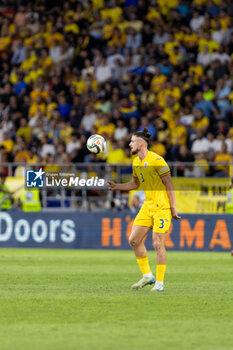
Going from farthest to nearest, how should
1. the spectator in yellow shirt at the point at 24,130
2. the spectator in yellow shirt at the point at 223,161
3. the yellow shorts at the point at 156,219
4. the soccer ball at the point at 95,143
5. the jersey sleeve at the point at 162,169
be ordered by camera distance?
1. the spectator in yellow shirt at the point at 24,130
2. the spectator in yellow shirt at the point at 223,161
3. the soccer ball at the point at 95,143
4. the yellow shorts at the point at 156,219
5. the jersey sleeve at the point at 162,169

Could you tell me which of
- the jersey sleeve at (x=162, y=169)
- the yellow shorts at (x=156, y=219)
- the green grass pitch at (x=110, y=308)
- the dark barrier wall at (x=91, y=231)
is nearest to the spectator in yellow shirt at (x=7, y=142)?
the dark barrier wall at (x=91, y=231)

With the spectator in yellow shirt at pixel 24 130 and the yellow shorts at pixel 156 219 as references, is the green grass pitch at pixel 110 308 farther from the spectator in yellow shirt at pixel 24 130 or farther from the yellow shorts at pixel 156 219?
the spectator in yellow shirt at pixel 24 130

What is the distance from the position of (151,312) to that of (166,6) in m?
17.9

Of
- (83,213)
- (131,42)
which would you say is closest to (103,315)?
(83,213)

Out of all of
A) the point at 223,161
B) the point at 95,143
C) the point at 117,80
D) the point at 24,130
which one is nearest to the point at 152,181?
the point at 95,143

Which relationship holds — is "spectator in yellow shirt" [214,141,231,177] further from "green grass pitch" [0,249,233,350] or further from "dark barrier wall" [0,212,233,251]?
"green grass pitch" [0,249,233,350]

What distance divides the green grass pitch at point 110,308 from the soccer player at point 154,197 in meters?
0.59

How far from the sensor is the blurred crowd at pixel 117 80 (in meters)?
22.2

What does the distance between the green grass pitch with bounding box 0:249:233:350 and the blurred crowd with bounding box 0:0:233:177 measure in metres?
6.88

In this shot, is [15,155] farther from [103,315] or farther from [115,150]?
[103,315]

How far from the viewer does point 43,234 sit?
20.9 m

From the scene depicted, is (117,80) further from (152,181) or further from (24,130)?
(152,181)

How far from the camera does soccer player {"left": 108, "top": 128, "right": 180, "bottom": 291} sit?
35.6 feet

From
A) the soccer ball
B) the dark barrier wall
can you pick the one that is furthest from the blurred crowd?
the soccer ball
